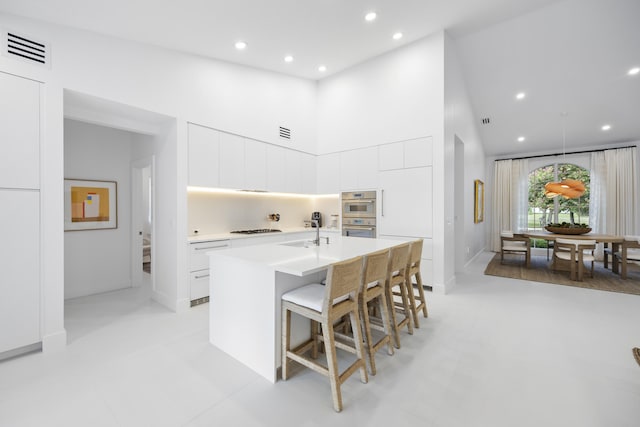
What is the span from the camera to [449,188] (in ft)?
14.0

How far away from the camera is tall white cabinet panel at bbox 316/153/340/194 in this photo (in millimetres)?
5250

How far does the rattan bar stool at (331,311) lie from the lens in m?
1.74

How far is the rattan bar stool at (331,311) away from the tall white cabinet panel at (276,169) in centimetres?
290

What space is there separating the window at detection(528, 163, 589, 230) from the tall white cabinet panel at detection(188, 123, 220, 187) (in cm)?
854

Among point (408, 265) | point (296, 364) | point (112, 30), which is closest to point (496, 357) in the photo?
point (408, 265)

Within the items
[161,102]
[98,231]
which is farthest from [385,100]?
[98,231]

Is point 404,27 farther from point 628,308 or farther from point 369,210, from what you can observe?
point 628,308

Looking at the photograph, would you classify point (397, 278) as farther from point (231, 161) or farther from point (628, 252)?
point (628, 252)

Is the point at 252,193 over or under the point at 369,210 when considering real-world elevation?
over

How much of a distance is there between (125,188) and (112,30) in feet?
7.65

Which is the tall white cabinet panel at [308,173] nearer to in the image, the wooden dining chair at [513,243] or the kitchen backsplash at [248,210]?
the kitchen backsplash at [248,210]

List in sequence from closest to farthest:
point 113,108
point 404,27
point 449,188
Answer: point 113,108, point 404,27, point 449,188

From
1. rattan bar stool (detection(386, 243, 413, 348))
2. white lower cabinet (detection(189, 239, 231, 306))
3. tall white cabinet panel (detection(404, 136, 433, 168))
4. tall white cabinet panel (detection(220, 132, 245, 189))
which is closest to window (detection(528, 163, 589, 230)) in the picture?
tall white cabinet panel (detection(404, 136, 433, 168))

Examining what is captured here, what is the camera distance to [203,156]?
3674mm
